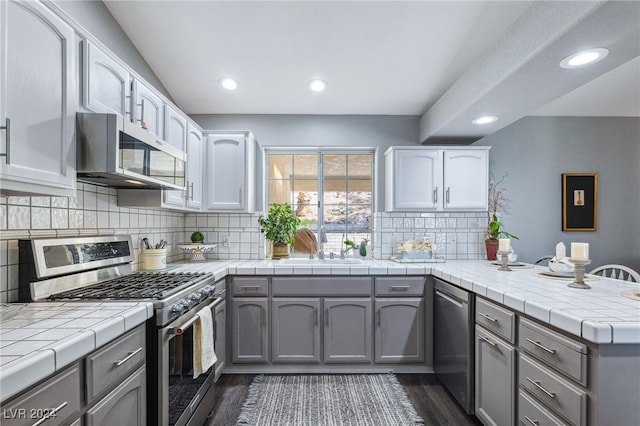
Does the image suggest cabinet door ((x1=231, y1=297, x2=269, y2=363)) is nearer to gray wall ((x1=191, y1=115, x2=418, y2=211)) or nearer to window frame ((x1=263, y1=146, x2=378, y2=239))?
window frame ((x1=263, y1=146, x2=378, y2=239))

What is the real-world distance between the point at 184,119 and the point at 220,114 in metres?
0.79

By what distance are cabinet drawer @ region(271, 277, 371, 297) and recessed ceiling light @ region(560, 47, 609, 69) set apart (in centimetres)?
190

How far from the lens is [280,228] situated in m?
3.09

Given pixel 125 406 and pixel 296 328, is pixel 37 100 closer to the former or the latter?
pixel 125 406

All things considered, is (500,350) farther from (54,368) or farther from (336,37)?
(336,37)

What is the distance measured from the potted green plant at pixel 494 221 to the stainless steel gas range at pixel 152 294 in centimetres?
266

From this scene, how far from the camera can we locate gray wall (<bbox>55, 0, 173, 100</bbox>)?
1693mm

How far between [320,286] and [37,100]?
2.05 m

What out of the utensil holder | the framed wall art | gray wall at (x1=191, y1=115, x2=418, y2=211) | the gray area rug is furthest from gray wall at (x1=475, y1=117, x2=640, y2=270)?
the utensil holder

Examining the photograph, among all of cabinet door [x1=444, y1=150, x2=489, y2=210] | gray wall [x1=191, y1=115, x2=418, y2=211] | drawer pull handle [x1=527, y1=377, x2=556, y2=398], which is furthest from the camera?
gray wall [x1=191, y1=115, x2=418, y2=211]

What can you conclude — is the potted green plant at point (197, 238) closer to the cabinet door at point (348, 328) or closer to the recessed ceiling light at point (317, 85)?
the cabinet door at point (348, 328)

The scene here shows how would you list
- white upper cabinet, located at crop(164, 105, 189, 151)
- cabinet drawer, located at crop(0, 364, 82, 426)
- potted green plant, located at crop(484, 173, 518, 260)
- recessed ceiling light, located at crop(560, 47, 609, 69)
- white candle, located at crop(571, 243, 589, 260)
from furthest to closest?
potted green plant, located at crop(484, 173, 518, 260), white upper cabinet, located at crop(164, 105, 189, 151), white candle, located at crop(571, 243, 589, 260), recessed ceiling light, located at crop(560, 47, 609, 69), cabinet drawer, located at crop(0, 364, 82, 426)

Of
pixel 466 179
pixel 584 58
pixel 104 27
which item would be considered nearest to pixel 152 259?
pixel 104 27

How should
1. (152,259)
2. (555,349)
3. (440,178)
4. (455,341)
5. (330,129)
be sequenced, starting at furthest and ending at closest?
(330,129)
(440,178)
(152,259)
(455,341)
(555,349)
